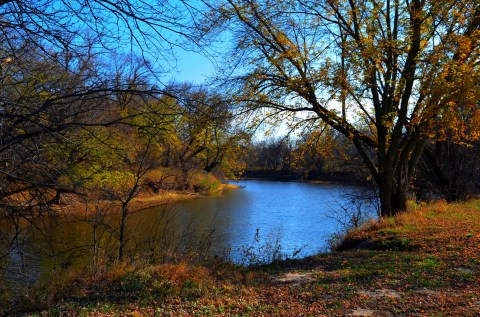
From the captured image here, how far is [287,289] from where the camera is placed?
258 inches

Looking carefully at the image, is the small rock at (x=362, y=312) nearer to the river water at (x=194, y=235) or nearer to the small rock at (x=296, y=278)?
the small rock at (x=296, y=278)

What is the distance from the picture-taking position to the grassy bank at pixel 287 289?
5324 mm

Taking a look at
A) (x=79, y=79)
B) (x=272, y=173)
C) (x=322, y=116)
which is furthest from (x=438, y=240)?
(x=272, y=173)

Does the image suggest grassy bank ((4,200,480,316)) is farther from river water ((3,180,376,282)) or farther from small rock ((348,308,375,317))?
river water ((3,180,376,282))

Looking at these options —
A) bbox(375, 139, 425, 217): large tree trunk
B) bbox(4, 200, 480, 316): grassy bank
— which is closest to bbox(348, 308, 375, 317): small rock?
bbox(4, 200, 480, 316): grassy bank

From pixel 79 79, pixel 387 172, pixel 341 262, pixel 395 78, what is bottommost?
pixel 341 262

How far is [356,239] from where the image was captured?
11719 mm

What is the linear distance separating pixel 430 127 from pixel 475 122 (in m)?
1.10

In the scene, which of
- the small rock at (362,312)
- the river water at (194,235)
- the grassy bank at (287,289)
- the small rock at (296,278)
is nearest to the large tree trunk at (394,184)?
the river water at (194,235)

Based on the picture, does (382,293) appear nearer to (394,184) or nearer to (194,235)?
(394,184)

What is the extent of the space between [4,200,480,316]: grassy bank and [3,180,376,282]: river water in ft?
4.53

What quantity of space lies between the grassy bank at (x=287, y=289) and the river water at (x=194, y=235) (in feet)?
4.53

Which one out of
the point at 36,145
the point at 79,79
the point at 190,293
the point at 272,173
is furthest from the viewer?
the point at 272,173

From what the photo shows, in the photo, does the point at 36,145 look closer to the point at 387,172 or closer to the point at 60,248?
the point at 60,248
